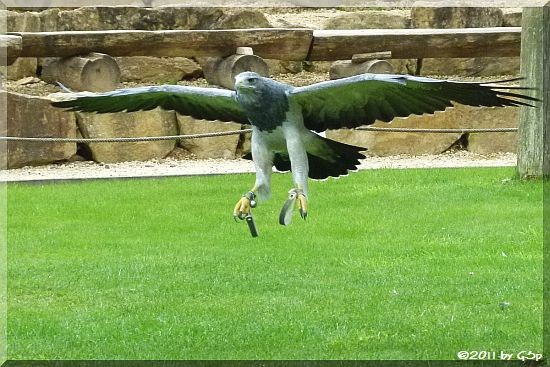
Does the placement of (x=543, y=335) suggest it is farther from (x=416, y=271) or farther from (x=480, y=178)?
(x=480, y=178)

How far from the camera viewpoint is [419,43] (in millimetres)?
8773

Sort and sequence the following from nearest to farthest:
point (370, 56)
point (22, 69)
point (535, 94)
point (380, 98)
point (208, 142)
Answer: point (380, 98), point (535, 94), point (370, 56), point (208, 142), point (22, 69)

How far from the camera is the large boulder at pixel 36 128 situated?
10875 millimetres

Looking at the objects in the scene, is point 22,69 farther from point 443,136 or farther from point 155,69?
point 443,136

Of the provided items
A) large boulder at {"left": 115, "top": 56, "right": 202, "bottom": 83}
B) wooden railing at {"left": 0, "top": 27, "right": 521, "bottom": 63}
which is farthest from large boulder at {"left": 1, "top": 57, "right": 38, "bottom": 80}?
wooden railing at {"left": 0, "top": 27, "right": 521, "bottom": 63}

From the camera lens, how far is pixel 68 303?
276 inches

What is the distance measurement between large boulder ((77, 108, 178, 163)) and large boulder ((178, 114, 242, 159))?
120 mm

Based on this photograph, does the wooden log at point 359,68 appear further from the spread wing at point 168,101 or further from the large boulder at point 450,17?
the spread wing at point 168,101

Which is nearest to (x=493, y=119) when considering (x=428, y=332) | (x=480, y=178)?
(x=480, y=178)

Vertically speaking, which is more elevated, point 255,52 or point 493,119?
point 255,52

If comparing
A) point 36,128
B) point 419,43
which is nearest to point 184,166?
point 36,128

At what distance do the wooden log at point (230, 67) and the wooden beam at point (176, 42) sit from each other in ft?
0.50

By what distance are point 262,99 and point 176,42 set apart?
6.49 meters

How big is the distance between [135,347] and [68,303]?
3.85 feet
